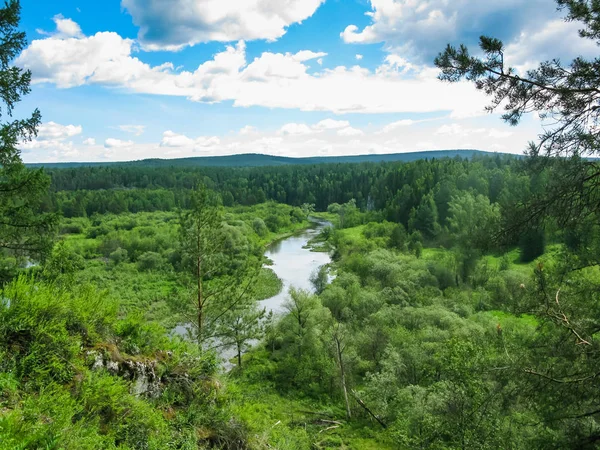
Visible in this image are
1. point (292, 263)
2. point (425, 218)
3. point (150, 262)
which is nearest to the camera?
point (150, 262)

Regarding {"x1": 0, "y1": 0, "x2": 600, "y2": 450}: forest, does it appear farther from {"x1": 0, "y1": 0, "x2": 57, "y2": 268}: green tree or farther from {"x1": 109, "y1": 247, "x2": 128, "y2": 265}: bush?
{"x1": 109, "y1": 247, "x2": 128, "y2": 265}: bush

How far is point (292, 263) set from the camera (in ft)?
161

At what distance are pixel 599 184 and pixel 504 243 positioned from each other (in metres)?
1.48

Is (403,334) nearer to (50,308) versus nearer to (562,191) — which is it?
(562,191)

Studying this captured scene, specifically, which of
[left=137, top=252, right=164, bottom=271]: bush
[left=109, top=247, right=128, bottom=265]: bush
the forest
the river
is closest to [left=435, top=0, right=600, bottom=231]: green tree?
the forest

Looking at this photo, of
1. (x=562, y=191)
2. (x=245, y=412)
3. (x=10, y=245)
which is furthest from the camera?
(x=10, y=245)

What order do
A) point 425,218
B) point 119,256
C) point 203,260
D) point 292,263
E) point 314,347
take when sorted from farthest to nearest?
point 425,218 → point 292,263 → point 119,256 → point 314,347 → point 203,260

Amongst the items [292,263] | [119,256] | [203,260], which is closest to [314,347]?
[203,260]

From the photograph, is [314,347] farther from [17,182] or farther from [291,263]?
[291,263]

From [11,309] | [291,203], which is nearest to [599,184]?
[11,309]

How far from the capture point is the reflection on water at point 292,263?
35.9 meters

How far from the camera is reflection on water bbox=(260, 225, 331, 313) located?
118 ft

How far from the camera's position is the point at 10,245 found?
9203 mm

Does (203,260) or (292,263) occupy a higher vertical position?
(203,260)
